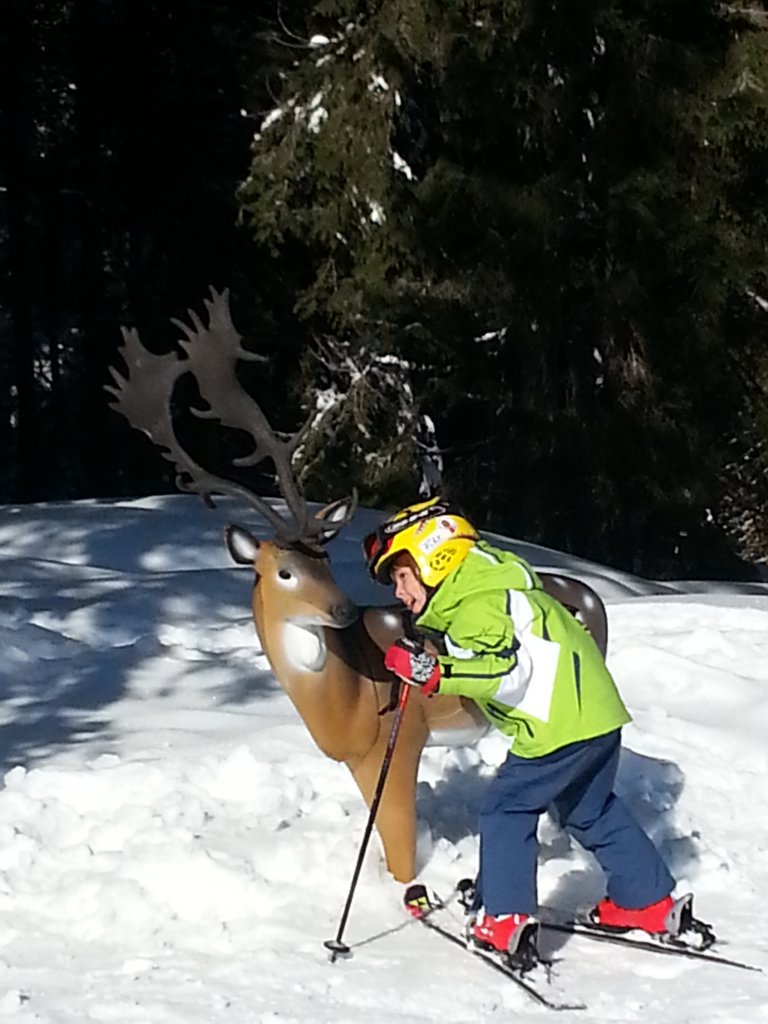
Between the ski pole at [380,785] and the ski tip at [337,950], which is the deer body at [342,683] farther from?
the ski tip at [337,950]

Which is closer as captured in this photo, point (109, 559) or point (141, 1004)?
point (141, 1004)

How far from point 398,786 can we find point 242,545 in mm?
883

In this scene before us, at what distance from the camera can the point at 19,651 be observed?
7.51 m

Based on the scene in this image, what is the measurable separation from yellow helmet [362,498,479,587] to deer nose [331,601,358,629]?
13cm

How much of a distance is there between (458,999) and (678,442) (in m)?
11.7

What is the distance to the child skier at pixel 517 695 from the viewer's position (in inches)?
173

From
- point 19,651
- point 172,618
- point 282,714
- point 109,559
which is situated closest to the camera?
point 282,714

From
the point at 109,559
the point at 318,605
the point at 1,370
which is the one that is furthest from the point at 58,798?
Answer: the point at 1,370

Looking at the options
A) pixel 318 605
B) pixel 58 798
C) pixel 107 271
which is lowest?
pixel 58 798

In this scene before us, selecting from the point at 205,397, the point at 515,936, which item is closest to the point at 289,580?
the point at 205,397

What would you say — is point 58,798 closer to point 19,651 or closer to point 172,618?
point 19,651

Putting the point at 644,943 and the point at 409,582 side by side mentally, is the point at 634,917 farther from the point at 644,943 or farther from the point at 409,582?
the point at 409,582

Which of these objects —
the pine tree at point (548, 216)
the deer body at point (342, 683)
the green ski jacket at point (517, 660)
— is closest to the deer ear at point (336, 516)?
the deer body at point (342, 683)

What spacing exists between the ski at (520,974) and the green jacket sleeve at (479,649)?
0.75m
